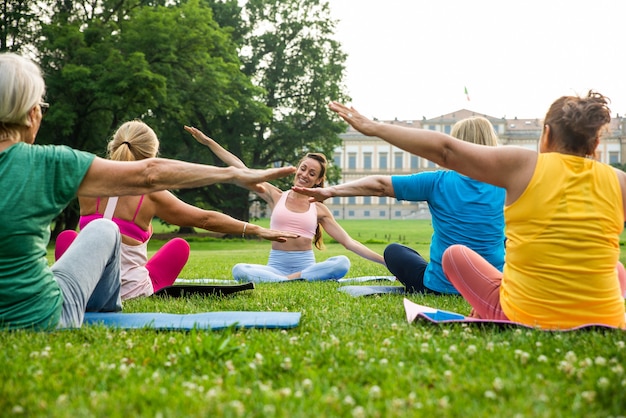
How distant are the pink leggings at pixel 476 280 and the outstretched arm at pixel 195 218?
61.4 inches

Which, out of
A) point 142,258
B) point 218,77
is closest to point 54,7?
point 218,77

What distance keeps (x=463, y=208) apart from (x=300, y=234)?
124 inches

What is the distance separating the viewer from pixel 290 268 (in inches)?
320

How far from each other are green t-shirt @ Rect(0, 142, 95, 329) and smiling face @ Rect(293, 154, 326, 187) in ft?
15.1

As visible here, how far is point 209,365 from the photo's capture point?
2.71 m

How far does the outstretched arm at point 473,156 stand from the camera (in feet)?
10.5

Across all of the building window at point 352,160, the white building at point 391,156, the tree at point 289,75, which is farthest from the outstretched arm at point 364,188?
the building window at point 352,160

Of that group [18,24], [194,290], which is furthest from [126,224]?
[18,24]

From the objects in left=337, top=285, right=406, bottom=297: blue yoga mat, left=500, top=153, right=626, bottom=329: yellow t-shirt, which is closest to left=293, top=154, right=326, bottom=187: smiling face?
left=337, top=285, right=406, bottom=297: blue yoga mat

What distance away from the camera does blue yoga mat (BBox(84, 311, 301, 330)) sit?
3673 millimetres

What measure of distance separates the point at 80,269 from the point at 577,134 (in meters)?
3.02

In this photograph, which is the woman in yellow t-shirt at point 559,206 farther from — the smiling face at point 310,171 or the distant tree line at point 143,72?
the distant tree line at point 143,72

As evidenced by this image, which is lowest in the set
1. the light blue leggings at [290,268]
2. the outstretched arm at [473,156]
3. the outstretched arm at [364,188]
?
the light blue leggings at [290,268]

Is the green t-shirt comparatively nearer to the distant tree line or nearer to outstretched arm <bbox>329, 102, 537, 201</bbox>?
outstretched arm <bbox>329, 102, 537, 201</bbox>
